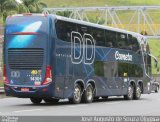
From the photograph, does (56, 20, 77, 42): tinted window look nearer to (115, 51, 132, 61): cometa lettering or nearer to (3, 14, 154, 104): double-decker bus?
(3, 14, 154, 104): double-decker bus

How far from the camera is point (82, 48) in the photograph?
26266mm

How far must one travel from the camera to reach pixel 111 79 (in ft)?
97.7

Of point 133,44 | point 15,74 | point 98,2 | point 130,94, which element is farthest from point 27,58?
point 98,2

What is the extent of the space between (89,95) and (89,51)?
6.42 ft

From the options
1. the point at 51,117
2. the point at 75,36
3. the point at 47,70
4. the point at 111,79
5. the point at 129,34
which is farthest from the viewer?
the point at 129,34

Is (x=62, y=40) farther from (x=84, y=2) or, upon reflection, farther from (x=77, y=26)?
(x=84, y=2)

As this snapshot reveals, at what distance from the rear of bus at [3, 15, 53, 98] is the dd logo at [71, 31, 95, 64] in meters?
1.84

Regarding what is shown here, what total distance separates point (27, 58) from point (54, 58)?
42.2 inches

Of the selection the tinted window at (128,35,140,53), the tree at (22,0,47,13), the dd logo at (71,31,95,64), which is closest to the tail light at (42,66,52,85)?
the dd logo at (71,31,95,64)

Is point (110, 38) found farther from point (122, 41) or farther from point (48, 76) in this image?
point (48, 76)

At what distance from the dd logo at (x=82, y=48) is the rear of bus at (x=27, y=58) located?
6.05ft

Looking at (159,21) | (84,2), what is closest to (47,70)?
(159,21)

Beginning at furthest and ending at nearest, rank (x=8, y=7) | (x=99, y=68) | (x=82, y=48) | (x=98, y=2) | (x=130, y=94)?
(x=98, y=2) < (x=8, y=7) < (x=130, y=94) < (x=99, y=68) < (x=82, y=48)

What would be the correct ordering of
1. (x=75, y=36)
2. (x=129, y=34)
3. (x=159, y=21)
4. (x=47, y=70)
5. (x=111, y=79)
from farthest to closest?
(x=159, y=21), (x=129, y=34), (x=111, y=79), (x=75, y=36), (x=47, y=70)
